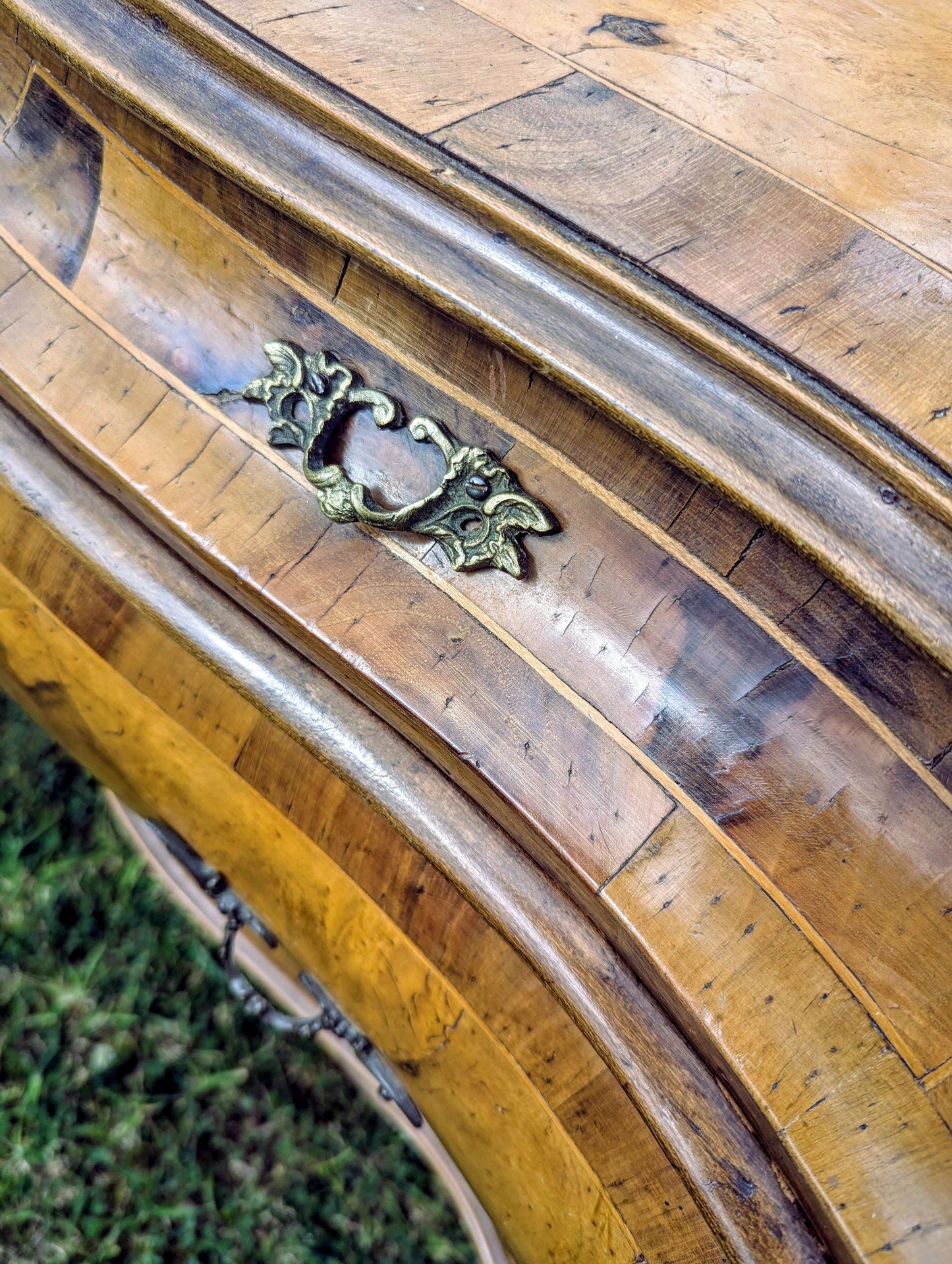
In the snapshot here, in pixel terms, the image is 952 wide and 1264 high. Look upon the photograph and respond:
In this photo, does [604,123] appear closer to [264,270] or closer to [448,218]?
[448,218]

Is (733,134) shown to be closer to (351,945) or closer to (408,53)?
(408,53)

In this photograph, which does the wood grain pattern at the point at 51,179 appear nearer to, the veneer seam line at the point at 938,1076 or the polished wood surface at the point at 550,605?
the polished wood surface at the point at 550,605

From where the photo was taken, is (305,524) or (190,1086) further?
(190,1086)

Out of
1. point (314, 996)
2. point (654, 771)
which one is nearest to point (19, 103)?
point (654, 771)

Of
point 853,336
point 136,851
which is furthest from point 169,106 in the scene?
point 136,851

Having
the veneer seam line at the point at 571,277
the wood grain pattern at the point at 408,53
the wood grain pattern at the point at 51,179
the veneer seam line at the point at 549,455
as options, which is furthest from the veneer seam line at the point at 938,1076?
the wood grain pattern at the point at 51,179

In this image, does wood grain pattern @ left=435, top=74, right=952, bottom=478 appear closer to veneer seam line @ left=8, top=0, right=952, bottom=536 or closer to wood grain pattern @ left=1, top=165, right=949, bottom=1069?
veneer seam line @ left=8, top=0, right=952, bottom=536

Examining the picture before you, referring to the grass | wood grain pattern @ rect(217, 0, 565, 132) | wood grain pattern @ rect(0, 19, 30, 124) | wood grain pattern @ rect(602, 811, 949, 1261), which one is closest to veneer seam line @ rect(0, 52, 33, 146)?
wood grain pattern @ rect(0, 19, 30, 124)

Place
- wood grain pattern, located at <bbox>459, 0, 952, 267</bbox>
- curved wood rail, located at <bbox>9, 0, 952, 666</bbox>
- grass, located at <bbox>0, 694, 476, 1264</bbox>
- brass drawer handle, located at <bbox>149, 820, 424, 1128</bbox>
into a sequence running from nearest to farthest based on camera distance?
curved wood rail, located at <bbox>9, 0, 952, 666</bbox> < wood grain pattern, located at <bbox>459, 0, 952, 267</bbox> < brass drawer handle, located at <bbox>149, 820, 424, 1128</bbox> < grass, located at <bbox>0, 694, 476, 1264</bbox>
